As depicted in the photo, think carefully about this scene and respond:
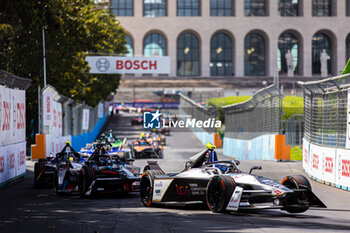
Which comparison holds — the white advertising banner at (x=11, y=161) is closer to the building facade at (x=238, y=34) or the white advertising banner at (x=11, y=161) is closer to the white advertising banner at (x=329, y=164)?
the white advertising banner at (x=329, y=164)

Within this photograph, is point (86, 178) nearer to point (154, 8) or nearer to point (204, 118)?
point (204, 118)

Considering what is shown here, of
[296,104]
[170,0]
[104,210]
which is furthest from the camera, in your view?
[170,0]

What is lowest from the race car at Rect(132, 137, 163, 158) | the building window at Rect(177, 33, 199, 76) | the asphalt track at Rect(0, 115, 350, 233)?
the race car at Rect(132, 137, 163, 158)

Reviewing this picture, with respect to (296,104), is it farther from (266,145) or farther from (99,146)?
(99,146)

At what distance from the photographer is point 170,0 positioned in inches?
4604

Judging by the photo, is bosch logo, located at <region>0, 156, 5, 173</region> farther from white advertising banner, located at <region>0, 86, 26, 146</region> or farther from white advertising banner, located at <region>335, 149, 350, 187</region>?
white advertising banner, located at <region>335, 149, 350, 187</region>

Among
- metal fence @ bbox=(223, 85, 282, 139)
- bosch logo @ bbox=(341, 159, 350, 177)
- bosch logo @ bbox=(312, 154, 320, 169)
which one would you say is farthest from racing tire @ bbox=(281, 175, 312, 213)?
metal fence @ bbox=(223, 85, 282, 139)

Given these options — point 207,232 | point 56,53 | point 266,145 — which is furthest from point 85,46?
point 207,232

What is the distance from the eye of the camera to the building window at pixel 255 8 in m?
119

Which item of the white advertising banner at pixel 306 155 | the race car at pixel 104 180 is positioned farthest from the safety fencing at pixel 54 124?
the race car at pixel 104 180

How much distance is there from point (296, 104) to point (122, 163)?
97.6 ft

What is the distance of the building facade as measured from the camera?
116688 mm

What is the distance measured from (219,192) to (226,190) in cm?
46

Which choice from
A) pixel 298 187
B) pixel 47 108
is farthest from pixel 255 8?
pixel 298 187
